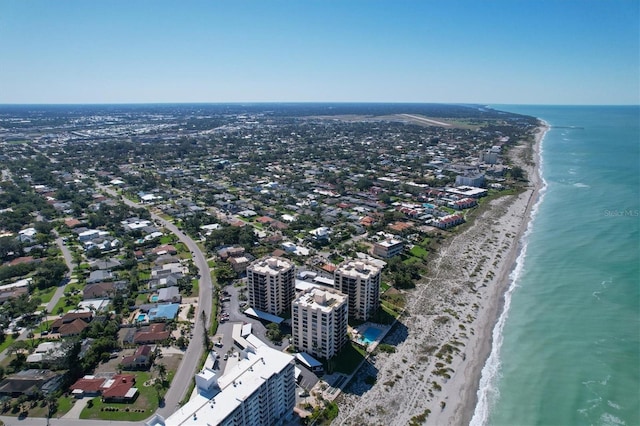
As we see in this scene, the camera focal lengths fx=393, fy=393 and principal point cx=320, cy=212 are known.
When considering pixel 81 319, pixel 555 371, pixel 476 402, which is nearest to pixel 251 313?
pixel 81 319

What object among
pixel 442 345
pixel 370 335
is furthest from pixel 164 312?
pixel 442 345

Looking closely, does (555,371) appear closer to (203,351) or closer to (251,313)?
(251,313)

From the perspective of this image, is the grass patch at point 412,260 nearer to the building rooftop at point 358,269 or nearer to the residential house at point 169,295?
the building rooftop at point 358,269

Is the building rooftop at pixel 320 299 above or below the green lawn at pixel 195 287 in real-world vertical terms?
above

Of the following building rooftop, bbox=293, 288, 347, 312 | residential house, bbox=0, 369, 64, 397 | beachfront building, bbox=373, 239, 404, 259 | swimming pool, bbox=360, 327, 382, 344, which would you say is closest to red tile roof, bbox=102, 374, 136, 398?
residential house, bbox=0, 369, 64, 397

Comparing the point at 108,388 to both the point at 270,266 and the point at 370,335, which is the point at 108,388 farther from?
the point at 370,335

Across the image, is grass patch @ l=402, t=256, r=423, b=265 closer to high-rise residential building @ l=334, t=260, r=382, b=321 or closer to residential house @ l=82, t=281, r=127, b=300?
high-rise residential building @ l=334, t=260, r=382, b=321

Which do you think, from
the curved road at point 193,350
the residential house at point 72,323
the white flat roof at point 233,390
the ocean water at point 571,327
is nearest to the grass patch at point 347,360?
the white flat roof at point 233,390
